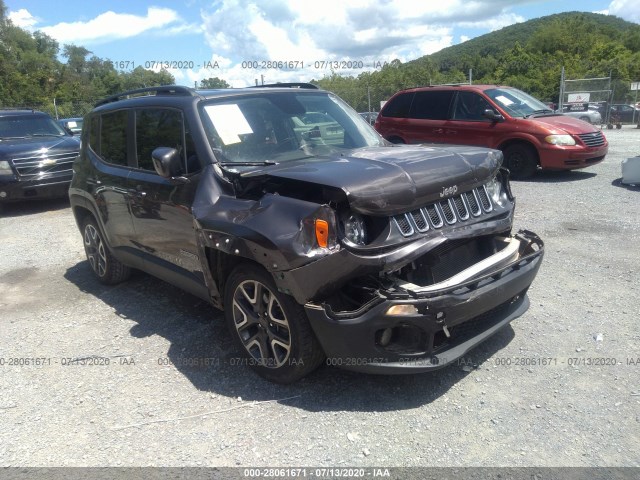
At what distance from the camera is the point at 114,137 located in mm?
5000

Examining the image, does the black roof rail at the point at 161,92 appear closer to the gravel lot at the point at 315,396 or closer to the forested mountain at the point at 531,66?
the gravel lot at the point at 315,396

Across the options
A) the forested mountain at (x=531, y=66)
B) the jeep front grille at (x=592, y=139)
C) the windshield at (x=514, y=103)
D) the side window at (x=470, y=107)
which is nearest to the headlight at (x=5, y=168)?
the side window at (x=470, y=107)

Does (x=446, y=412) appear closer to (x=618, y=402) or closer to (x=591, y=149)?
(x=618, y=402)

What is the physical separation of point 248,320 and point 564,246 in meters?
4.06

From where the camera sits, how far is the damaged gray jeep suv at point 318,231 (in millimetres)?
2891

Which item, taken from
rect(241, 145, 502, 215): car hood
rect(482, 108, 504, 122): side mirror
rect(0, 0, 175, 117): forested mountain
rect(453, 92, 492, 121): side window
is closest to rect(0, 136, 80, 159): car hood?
rect(453, 92, 492, 121): side window

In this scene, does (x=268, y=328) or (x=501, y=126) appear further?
(x=501, y=126)

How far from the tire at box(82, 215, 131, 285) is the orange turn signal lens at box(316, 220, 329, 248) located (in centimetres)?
323

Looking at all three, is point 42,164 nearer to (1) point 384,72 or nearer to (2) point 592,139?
(2) point 592,139

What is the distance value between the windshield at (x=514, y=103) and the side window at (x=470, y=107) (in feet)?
0.70

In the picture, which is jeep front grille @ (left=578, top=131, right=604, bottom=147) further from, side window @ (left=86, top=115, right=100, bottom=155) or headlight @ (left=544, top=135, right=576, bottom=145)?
side window @ (left=86, top=115, right=100, bottom=155)

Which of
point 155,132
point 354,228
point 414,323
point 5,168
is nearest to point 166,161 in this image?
point 155,132

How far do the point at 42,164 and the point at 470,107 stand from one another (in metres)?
8.26

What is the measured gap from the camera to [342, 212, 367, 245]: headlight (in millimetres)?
2979
